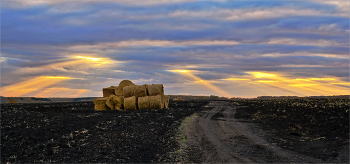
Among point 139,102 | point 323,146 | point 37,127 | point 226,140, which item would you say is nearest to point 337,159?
point 323,146

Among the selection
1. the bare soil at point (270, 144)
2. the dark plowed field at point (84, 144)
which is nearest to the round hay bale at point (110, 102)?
the dark plowed field at point (84, 144)

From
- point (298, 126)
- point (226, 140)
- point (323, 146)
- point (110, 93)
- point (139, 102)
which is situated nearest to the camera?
point (323, 146)

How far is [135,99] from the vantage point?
114 feet

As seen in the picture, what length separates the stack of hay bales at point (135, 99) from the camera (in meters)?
34.5

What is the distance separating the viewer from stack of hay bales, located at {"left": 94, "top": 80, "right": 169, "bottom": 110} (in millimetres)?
34500

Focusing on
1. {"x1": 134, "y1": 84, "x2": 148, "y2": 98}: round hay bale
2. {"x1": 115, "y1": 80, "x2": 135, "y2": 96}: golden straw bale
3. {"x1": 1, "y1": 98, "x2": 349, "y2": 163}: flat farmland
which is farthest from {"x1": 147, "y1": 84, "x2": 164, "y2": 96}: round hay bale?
{"x1": 1, "y1": 98, "x2": 349, "y2": 163}: flat farmland

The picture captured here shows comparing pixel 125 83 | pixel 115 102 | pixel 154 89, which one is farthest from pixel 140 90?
pixel 125 83

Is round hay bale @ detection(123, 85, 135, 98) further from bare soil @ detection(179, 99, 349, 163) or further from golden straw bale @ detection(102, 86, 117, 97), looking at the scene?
bare soil @ detection(179, 99, 349, 163)

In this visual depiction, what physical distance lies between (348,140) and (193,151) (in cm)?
818

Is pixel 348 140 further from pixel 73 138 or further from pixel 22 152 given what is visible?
pixel 22 152

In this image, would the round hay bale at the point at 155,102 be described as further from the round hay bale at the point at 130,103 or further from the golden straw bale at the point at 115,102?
the golden straw bale at the point at 115,102

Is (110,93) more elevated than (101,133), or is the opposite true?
(110,93)

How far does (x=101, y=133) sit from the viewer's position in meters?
15.6

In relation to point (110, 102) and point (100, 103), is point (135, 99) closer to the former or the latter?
point (110, 102)
